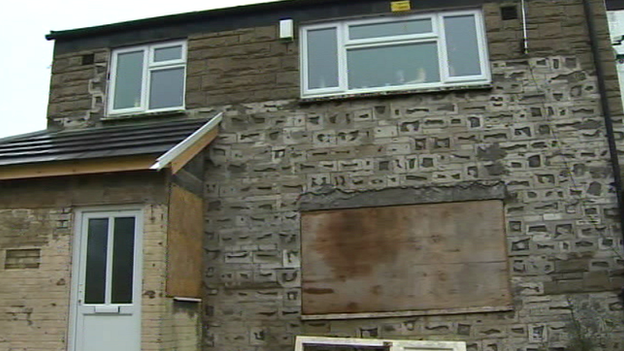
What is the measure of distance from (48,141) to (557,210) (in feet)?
22.4

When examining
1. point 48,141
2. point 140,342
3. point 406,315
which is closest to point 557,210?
point 406,315

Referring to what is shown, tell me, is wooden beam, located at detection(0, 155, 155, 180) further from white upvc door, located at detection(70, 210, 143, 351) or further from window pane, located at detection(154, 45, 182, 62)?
window pane, located at detection(154, 45, 182, 62)

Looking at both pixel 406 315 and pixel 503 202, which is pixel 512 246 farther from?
pixel 406 315

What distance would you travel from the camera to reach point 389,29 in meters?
8.73

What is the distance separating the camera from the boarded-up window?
24.8 feet

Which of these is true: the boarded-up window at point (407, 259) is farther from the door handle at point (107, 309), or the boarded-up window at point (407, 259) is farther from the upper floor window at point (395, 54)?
the door handle at point (107, 309)

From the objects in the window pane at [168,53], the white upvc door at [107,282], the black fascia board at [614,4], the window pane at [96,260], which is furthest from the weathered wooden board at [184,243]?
the black fascia board at [614,4]

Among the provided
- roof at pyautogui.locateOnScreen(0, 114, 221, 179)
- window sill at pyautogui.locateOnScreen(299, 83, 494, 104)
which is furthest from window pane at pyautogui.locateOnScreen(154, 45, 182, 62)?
window sill at pyautogui.locateOnScreen(299, 83, 494, 104)

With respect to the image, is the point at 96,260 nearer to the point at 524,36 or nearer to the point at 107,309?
the point at 107,309

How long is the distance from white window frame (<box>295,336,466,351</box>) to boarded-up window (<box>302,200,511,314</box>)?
20.1 inches

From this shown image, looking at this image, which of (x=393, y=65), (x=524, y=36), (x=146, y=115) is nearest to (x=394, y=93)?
(x=393, y=65)

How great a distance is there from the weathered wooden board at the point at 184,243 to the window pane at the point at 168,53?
8.01 feet

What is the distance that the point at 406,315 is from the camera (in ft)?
24.8

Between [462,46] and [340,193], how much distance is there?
2.70 metres
